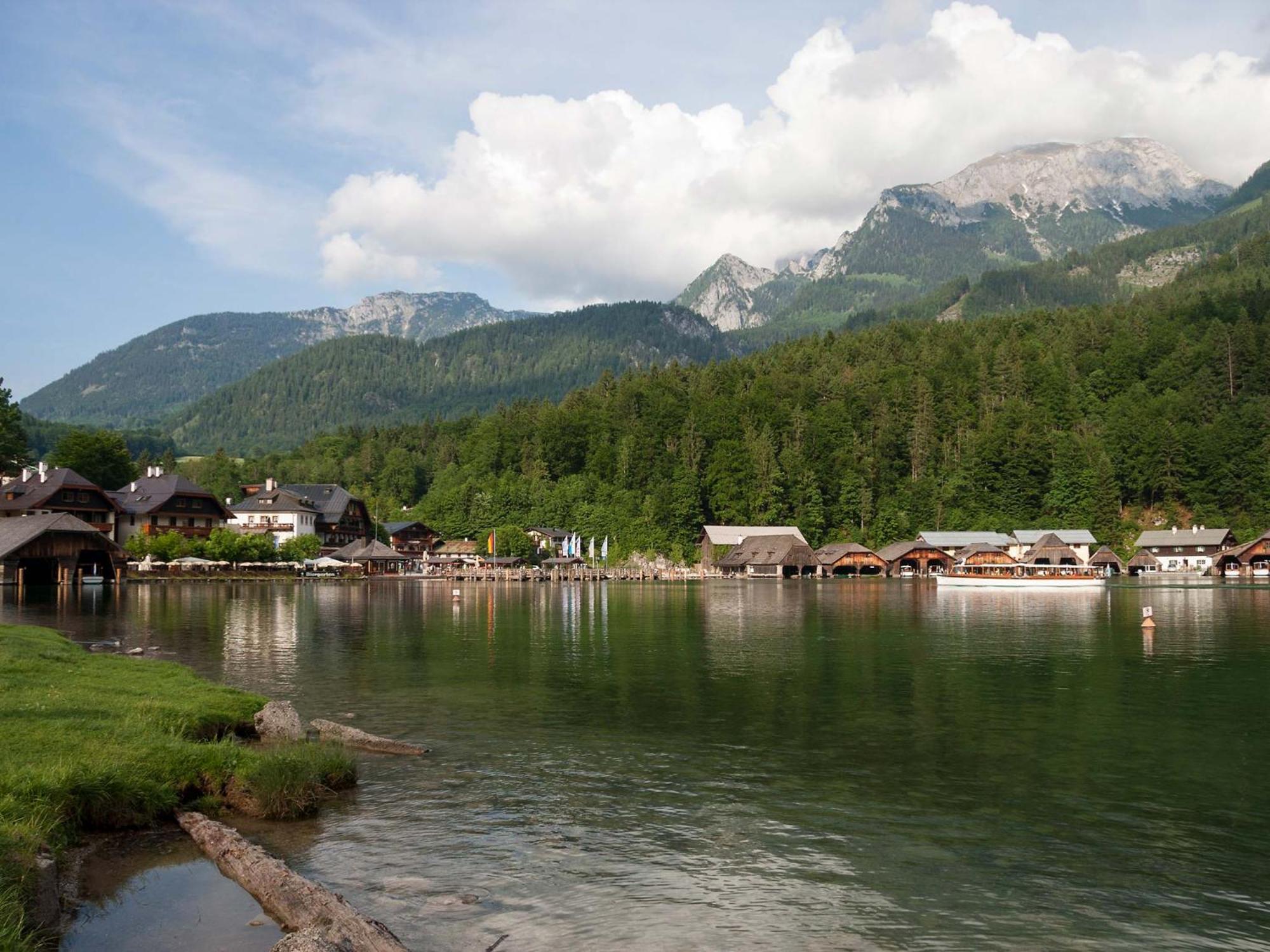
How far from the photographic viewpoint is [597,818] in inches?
631

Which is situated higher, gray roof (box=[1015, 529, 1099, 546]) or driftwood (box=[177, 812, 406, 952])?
gray roof (box=[1015, 529, 1099, 546])

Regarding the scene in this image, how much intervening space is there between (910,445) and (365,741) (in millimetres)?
147993

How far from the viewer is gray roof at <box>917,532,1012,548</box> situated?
5276 inches

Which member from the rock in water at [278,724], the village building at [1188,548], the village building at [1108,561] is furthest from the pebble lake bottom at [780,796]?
the village building at [1188,548]

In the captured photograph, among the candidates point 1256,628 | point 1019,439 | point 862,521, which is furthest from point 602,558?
point 1256,628

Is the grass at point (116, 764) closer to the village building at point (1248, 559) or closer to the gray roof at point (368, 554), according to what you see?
the gray roof at point (368, 554)

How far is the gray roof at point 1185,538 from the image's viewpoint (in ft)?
428

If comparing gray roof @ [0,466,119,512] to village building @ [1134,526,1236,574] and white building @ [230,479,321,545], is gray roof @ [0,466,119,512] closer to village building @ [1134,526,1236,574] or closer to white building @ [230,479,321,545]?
white building @ [230,479,321,545]

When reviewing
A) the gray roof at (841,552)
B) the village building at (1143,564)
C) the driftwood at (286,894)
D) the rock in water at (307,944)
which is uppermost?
the rock in water at (307,944)

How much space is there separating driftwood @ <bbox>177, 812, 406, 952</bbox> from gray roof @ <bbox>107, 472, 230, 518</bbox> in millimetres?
107009

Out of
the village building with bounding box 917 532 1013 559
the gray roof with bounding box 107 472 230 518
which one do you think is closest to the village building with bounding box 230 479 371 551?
the gray roof with bounding box 107 472 230 518

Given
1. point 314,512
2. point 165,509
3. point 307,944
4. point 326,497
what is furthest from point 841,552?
point 307,944

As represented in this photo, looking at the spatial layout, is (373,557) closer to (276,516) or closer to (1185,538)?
(276,516)

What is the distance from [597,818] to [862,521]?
138m
